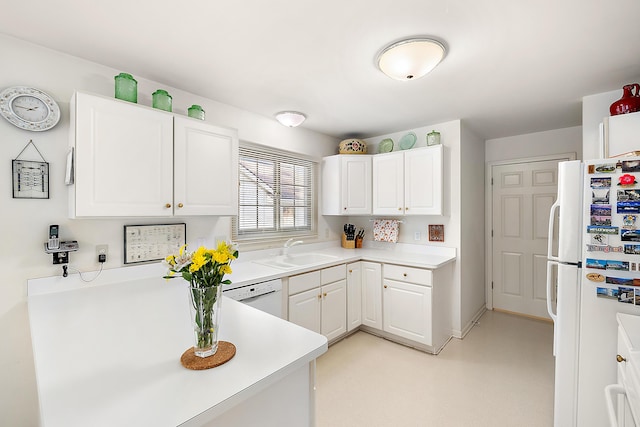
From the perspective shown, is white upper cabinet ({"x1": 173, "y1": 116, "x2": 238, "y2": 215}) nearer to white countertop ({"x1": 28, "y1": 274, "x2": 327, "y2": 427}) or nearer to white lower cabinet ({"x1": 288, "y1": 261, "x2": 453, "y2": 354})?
white countertop ({"x1": 28, "y1": 274, "x2": 327, "y2": 427})

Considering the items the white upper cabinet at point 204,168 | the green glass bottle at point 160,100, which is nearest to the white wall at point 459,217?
the white upper cabinet at point 204,168

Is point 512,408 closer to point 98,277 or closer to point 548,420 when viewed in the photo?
point 548,420

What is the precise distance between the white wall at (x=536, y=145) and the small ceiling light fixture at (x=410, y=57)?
272cm

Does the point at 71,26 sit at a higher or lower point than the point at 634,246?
higher

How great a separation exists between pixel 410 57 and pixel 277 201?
203 centimetres

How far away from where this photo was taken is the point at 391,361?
8.58 feet

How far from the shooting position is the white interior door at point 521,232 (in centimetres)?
356

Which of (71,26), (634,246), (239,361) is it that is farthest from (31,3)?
(634,246)

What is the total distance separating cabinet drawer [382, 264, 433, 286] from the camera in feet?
8.91

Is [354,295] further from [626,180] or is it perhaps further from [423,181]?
[626,180]

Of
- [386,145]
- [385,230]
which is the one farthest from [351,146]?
[385,230]

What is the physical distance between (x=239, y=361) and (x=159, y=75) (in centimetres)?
211

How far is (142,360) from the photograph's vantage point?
3.12ft

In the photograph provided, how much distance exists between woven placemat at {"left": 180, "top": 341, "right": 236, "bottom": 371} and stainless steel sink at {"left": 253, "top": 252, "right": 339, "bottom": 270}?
159 centimetres
